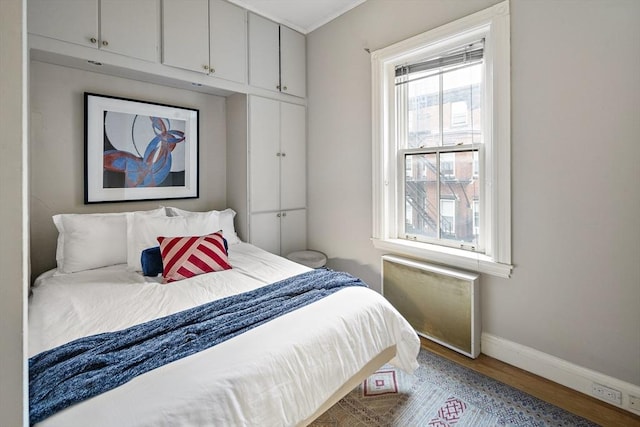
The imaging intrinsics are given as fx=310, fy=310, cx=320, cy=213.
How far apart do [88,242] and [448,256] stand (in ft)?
8.49

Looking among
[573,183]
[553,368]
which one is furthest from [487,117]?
[553,368]

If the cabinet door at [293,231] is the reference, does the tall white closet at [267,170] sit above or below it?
above

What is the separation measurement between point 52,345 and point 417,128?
2.68m

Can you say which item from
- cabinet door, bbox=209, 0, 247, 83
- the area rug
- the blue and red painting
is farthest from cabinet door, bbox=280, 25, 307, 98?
the area rug

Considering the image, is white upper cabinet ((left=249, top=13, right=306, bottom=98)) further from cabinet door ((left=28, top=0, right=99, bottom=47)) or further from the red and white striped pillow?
the red and white striped pillow

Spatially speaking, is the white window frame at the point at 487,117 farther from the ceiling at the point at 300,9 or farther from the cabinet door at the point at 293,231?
the cabinet door at the point at 293,231

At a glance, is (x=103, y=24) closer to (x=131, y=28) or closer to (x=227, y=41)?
(x=131, y=28)

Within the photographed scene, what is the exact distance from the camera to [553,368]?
1915mm

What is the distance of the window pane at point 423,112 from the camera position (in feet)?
8.20

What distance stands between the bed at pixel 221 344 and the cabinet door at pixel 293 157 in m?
1.24

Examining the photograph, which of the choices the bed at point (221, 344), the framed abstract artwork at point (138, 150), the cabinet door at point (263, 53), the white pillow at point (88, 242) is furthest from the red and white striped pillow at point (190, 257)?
the cabinet door at point (263, 53)

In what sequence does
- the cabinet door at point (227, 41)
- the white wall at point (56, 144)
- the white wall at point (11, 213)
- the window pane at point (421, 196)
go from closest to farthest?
1. the white wall at point (11, 213)
2. the white wall at point (56, 144)
3. the window pane at point (421, 196)
4. the cabinet door at point (227, 41)

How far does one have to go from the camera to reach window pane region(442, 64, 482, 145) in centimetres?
226

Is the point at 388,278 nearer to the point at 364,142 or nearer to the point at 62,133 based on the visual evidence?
the point at 364,142
